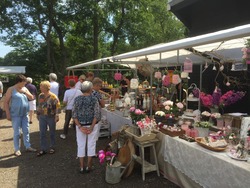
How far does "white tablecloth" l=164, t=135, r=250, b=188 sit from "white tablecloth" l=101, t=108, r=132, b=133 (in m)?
1.53

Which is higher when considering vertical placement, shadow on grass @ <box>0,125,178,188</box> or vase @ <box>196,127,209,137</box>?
vase @ <box>196,127,209,137</box>

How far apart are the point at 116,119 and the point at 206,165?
2.83m

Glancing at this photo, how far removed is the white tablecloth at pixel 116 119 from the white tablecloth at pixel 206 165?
1531 millimetres

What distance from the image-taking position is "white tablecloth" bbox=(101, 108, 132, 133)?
4.71m

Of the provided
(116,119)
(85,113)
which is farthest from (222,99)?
(116,119)

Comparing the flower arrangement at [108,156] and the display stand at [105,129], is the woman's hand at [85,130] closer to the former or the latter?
the flower arrangement at [108,156]

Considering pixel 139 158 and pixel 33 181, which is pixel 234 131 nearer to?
pixel 139 158

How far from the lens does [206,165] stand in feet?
8.41

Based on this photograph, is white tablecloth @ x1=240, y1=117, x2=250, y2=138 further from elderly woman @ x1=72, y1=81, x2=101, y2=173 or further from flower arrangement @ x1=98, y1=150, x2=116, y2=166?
elderly woman @ x1=72, y1=81, x2=101, y2=173

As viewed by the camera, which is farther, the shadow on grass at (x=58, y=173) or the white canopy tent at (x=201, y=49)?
the shadow on grass at (x=58, y=173)

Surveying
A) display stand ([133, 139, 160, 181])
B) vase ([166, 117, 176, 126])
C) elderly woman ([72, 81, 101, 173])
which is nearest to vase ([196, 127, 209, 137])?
vase ([166, 117, 176, 126])

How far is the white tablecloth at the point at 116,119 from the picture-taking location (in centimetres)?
471

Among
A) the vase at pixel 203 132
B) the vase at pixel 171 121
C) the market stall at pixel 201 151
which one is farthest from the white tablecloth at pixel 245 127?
the vase at pixel 171 121

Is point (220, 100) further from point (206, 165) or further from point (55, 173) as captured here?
point (55, 173)
